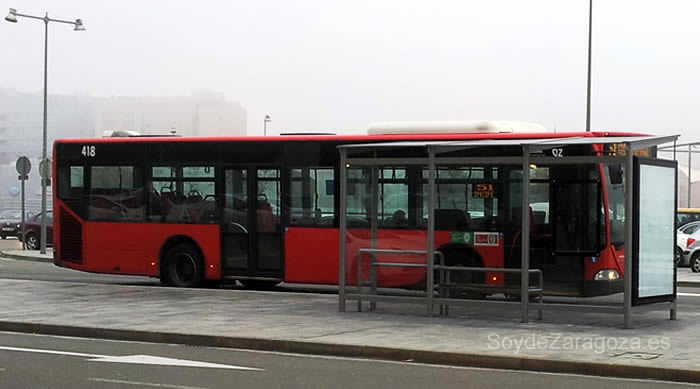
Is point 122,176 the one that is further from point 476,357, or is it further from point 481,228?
point 476,357

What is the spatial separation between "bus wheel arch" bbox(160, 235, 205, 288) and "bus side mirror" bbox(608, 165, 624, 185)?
8242 mm

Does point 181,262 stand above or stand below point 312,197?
below

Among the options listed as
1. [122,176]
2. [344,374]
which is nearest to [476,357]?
[344,374]

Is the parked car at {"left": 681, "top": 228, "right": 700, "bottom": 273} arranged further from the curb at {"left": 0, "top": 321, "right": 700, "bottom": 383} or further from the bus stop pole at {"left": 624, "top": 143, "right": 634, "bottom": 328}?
the curb at {"left": 0, "top": 321, "right": 700, "bottom": 383}

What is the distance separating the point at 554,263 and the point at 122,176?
31.4 ft

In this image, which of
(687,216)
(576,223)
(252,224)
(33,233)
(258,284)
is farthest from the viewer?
(33,233)

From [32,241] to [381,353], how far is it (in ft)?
102

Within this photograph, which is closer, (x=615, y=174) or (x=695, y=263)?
(x=615, y=174)

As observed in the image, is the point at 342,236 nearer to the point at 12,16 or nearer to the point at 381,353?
the point at 381,353

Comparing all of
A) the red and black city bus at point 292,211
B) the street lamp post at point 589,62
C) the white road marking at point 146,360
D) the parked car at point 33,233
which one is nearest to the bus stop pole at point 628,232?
the red and black city bus at point 292,211

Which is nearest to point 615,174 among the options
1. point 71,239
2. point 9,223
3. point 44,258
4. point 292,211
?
point 292,211

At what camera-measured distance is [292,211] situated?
20328 mm

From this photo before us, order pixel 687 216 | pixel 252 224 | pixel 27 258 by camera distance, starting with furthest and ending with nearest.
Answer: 1. pixel 687 216
2. pixel 27 258
3. pixel 252 224

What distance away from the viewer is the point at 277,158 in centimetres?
2069
